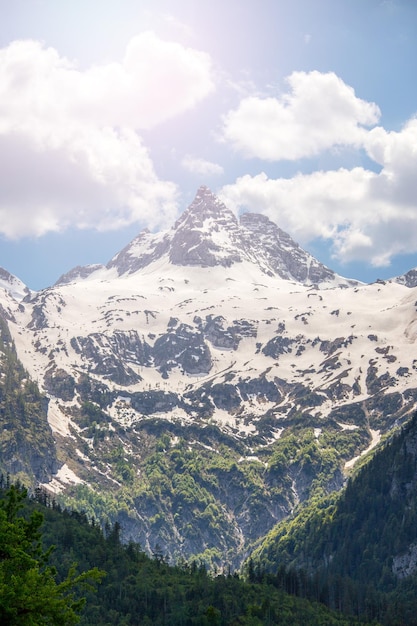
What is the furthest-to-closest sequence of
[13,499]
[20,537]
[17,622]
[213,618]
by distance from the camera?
[213,618], [13,499], [20,537], [17,622]

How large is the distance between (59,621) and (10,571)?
4.36m

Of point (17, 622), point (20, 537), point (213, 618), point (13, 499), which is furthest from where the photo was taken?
point (213, 618)

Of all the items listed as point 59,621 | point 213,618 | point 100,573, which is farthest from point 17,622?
point 213,618

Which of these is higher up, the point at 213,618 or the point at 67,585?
the point at 67,585

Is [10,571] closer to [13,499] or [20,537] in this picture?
[20,537]

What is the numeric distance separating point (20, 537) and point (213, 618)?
444 feet

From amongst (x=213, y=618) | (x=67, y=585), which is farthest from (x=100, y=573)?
(x=213, y=618)

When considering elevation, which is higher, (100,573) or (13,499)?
(13,499)

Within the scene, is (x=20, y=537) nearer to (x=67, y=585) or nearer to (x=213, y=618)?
(x=67, y=585)

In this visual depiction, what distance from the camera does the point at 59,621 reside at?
1933 inches

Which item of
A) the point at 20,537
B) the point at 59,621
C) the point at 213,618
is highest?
the point at 20,537

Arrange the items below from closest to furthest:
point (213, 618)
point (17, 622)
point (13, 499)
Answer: point (17, 622) < point (13, 499) < point (213, 618)

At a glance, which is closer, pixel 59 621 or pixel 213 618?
pixel 59 621

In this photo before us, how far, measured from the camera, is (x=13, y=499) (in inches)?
2156
